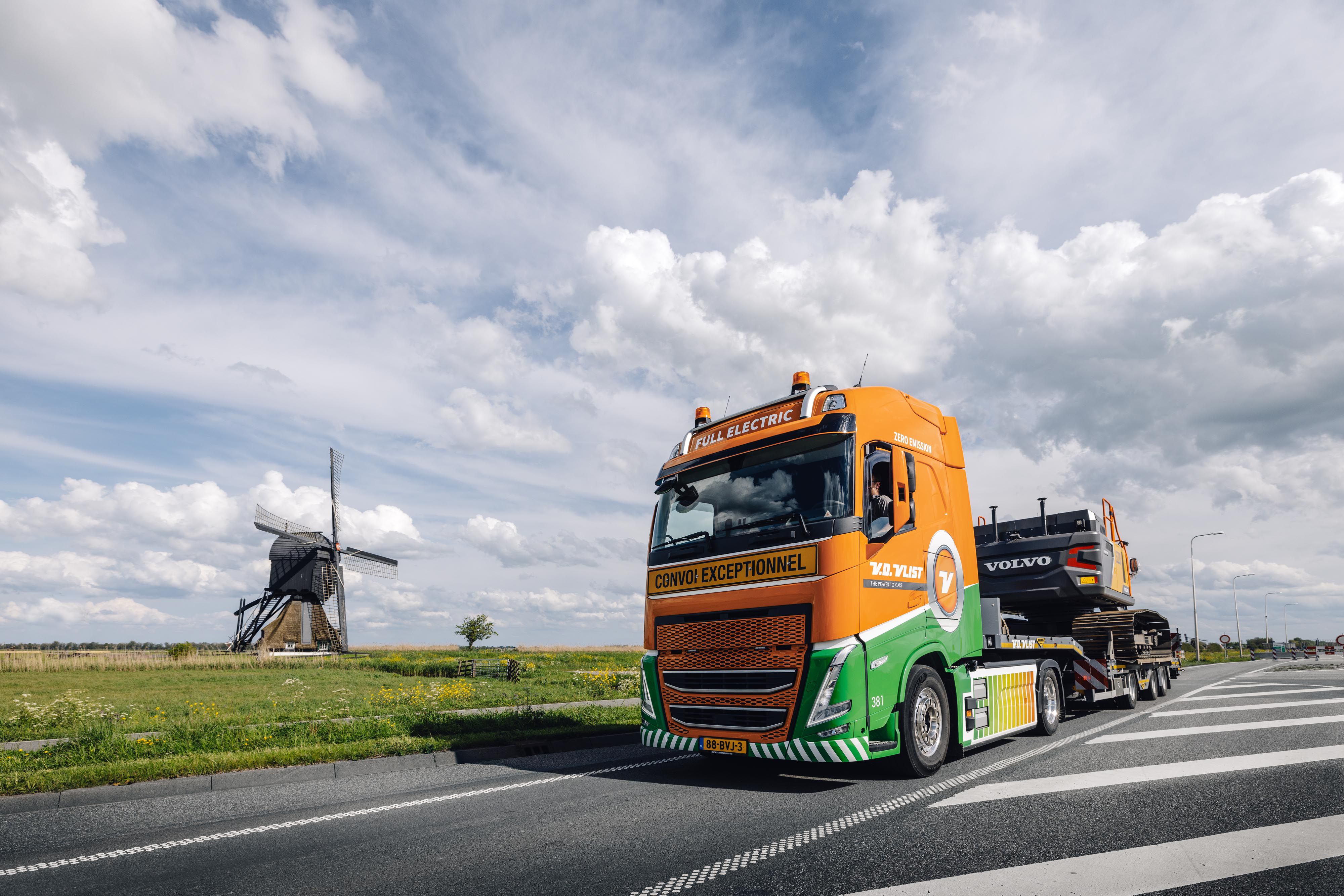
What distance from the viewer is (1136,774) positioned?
7.19m

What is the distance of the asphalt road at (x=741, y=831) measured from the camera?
170 inches

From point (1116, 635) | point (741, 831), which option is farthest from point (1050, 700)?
point (741, 831)

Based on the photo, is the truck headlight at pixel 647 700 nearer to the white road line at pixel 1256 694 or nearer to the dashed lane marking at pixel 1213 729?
the dashed lane marking at pixel 1213 729

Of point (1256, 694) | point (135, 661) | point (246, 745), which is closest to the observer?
point (246, 745)

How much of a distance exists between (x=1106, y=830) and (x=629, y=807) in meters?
3.34

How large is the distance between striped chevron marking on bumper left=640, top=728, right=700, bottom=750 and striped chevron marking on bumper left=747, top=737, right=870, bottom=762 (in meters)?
0.82

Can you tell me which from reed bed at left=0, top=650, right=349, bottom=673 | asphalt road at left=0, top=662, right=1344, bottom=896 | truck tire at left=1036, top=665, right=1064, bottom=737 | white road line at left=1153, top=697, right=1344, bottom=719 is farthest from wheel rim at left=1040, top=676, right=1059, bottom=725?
reed bed at left=0, top=650, right=349, bottom=673

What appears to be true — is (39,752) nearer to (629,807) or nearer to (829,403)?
(629,807)

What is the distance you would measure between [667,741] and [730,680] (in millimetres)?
997

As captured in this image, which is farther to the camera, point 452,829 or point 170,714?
point 170,714

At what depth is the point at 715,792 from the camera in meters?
6.88

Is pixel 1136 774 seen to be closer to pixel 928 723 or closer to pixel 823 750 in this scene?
pixel 928 723

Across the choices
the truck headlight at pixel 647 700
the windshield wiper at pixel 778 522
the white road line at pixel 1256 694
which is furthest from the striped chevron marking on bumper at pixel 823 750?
the white road line at pixel 1256 694

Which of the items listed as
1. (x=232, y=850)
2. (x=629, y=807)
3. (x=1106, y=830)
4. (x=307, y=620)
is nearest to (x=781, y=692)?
(x=629, y=807)
